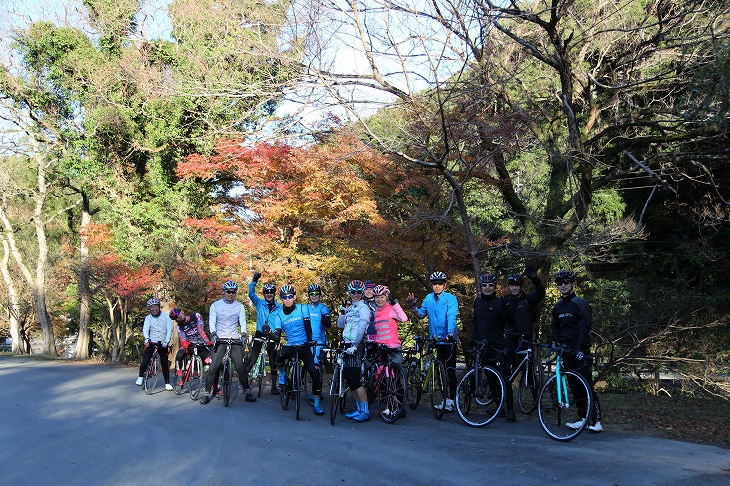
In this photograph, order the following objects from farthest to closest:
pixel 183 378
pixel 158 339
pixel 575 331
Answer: pixel 158 339
pixel 183 378
pixel 575 331

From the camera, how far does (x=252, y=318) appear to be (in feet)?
74.9

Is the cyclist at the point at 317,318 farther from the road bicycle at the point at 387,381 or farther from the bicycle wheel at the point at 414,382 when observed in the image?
the bicycle wheel at the point at 414,382

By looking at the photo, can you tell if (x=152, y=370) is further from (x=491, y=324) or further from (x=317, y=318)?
(x=491, y=324)

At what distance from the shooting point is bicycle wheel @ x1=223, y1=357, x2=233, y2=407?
1027 centimetres

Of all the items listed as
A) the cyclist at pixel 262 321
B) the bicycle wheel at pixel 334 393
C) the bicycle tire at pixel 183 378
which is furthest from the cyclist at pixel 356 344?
the bicycle tire at pixel 183 378

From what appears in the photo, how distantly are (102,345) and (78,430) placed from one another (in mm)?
30419

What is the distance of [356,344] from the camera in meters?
8.46

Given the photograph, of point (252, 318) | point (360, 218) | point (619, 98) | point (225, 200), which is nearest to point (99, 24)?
point (225, 200)

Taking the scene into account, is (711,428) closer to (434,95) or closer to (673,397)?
(673,397)

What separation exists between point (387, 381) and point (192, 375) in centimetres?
483

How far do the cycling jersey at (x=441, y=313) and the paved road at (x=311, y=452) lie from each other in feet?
4.08

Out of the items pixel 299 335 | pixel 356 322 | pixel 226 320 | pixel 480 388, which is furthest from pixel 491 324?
pixel 226 320

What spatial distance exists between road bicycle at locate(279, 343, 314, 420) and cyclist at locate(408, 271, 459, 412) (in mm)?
1865

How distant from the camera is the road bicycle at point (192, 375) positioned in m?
11.3
